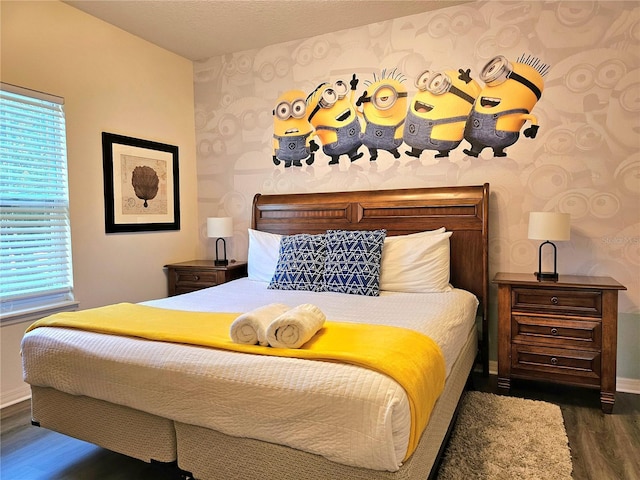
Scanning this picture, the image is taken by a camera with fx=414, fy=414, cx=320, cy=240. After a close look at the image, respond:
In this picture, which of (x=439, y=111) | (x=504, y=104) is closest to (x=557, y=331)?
(x=504, y=104)

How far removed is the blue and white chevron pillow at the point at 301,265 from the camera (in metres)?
2.95

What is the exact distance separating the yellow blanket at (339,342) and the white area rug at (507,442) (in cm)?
55

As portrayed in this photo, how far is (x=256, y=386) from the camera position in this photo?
4.76ft

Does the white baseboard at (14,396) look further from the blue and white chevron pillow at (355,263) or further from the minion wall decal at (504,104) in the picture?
the minion wall decal at (504,104)

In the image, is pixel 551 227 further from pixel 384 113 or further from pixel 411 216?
pixel 384 113

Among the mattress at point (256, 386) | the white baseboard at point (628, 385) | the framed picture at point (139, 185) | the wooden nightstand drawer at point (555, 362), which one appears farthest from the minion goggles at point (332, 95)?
the white baseboard at point (628, 385)

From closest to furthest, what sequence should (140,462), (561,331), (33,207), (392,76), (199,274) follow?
1. (140,462)
2. (561,331)
3. (33,207)
4. (392,76)
5. (199,274)

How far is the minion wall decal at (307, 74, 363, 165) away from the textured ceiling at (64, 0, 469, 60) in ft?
1.64

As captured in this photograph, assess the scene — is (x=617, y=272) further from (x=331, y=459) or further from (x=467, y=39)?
(x=331, y=459)

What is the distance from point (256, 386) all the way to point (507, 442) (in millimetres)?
1454

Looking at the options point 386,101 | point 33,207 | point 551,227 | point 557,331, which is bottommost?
point 557,331

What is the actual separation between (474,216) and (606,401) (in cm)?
140

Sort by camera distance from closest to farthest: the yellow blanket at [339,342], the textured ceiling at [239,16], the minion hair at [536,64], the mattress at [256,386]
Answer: the mattress at [256,386], the yellow blanket at [339,342], the minion hair at [536,64], the textured ceiling at [239,16]

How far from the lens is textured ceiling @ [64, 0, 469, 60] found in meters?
3.10
